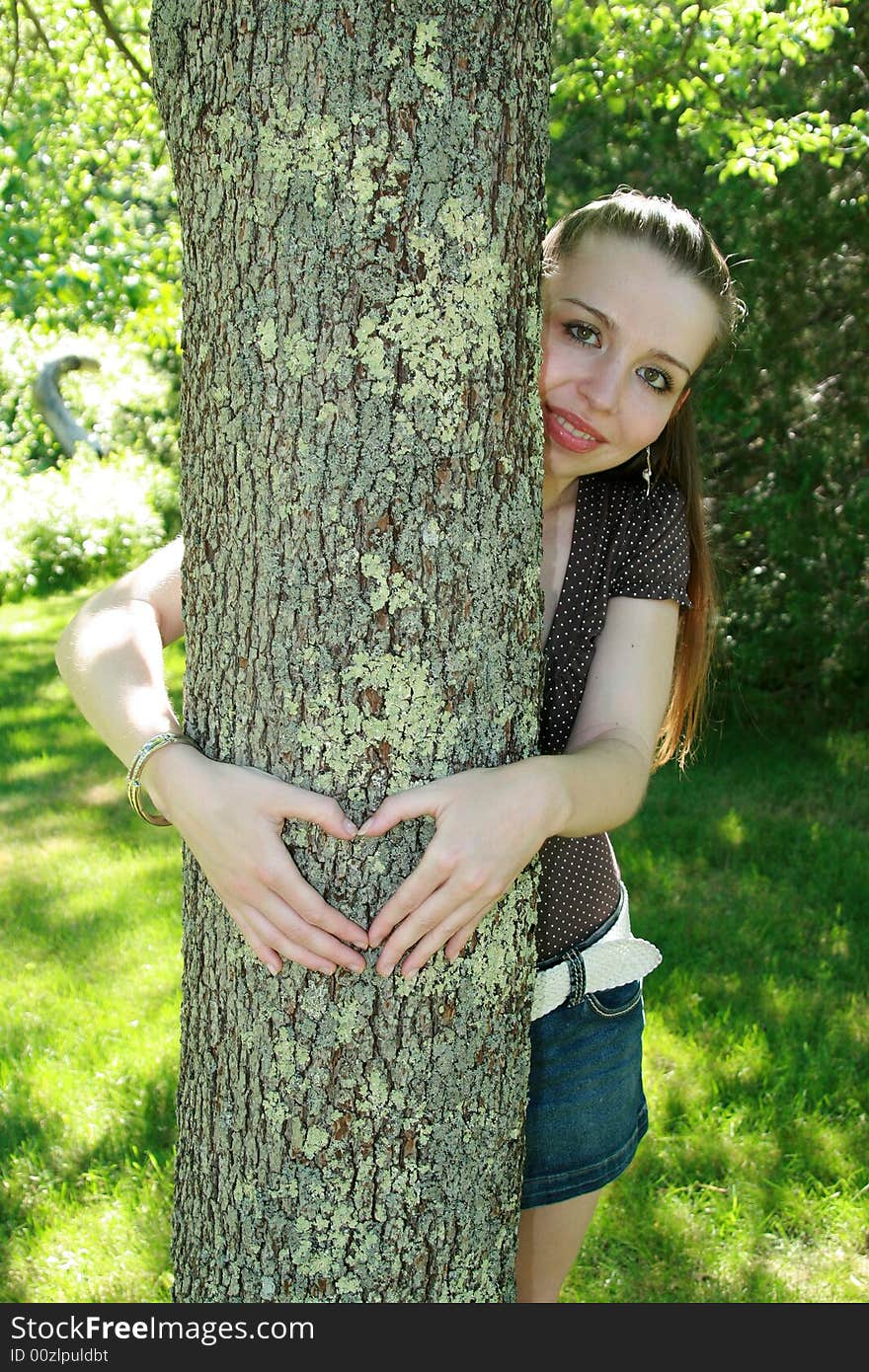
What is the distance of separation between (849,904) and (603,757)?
3.46 m

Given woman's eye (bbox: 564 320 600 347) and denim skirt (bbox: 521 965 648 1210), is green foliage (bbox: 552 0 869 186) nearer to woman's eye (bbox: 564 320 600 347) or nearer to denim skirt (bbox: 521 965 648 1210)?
woman's eye (bbox: 564 320 600 347)

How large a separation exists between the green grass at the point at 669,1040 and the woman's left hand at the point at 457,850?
67.5 inches

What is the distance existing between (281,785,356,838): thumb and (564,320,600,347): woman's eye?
0.80 metres

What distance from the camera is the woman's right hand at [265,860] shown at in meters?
1.40

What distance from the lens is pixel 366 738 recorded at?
1435mm

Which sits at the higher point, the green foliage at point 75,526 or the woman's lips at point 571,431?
the woman's lips at point 571,431

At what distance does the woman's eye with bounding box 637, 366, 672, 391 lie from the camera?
5.97 ft

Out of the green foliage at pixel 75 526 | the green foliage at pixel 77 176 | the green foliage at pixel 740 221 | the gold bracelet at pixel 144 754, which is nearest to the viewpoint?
the gold bracelet at pixel 144 754

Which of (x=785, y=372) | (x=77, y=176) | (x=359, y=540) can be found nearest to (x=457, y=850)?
(x=359, y=540)

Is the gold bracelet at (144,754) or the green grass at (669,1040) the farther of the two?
the green grass at (669,1040)

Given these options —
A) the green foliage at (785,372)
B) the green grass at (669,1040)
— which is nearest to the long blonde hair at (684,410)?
the green grass at (669,1040)

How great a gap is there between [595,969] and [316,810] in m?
0.71

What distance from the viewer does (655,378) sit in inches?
72.4

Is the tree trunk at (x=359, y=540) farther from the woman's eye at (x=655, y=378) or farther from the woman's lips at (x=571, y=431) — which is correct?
the woman's eye at (x=655, y=378)
